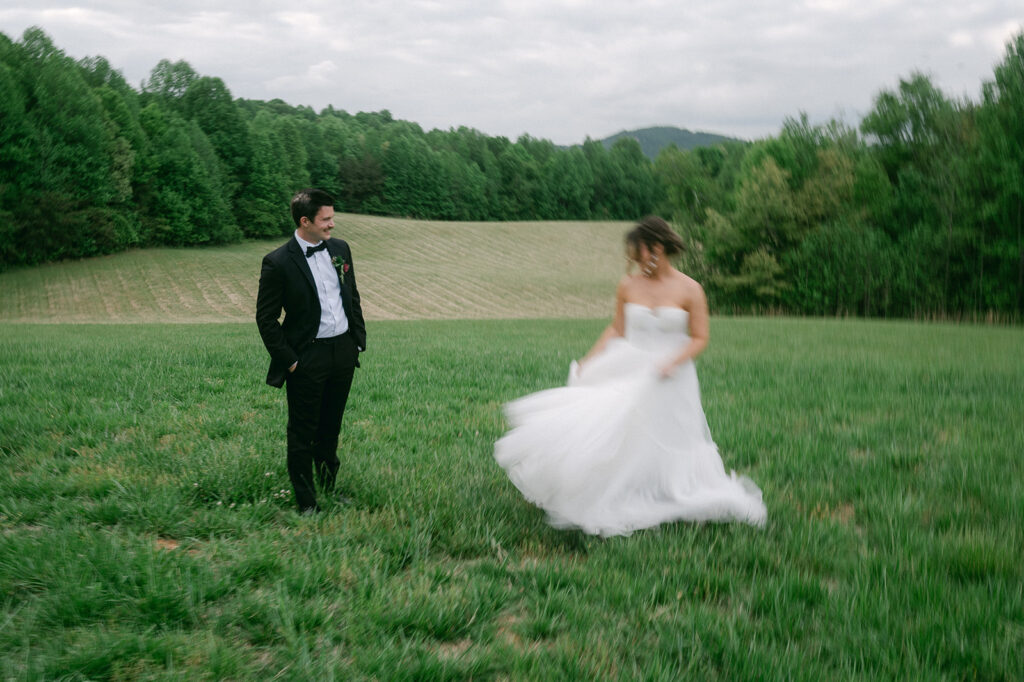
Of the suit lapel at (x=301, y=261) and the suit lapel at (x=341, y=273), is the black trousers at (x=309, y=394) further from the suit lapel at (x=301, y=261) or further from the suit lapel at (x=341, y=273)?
the suit lapel at (x=301, y=261)

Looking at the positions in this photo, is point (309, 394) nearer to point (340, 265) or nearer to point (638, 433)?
point (340, 265)

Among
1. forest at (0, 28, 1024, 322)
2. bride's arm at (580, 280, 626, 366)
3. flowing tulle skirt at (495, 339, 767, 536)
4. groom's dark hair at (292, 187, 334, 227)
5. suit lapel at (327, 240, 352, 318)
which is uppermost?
forest at (0, 28, 1024, 322)

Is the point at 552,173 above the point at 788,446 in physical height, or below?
above

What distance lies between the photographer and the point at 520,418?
196 inches

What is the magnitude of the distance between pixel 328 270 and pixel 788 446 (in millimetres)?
4863

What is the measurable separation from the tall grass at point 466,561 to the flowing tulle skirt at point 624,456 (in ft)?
0.62

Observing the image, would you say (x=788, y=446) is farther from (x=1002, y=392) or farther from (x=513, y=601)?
(x=1002, y=392)

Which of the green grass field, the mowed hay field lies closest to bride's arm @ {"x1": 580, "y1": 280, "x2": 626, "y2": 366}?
the green grass field

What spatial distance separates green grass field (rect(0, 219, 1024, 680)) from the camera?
9.96ft

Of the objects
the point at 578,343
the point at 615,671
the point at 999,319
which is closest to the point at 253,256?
the point at 578,343

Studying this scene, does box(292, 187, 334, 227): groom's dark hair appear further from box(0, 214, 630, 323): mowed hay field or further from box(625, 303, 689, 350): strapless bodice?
box(0, 214, 630, 323): mowed hay field

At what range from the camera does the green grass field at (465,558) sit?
3.04m

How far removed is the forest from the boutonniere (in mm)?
40567

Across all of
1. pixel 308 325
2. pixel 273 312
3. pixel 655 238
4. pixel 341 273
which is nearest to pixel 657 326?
pixel 655 238
